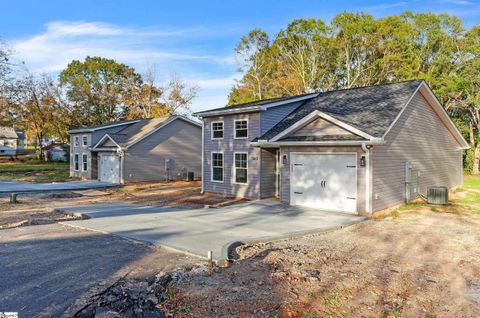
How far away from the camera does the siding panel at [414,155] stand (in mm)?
13164

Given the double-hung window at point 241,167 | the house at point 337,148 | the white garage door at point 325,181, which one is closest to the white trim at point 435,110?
the house at point 337,148

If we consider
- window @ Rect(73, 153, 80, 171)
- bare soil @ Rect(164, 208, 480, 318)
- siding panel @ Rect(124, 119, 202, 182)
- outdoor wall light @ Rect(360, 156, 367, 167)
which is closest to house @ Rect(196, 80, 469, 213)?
outdoor wall light @ Rect(360, 156, 367, 167)

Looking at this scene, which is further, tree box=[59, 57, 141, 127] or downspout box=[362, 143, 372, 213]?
tree box=[59, 57, 141, 127]

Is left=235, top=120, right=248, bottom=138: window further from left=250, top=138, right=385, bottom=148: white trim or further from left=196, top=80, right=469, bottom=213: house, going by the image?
left=250, top=138, right=385, bottom=148: white trim

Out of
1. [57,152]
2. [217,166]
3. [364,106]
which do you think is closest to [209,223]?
[217,166]

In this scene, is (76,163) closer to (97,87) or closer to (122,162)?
(122,162)

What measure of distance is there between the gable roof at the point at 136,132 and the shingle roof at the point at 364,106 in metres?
12.6

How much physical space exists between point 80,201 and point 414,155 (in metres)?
15.6

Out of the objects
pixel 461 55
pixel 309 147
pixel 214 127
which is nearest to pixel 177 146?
pixel 214 127

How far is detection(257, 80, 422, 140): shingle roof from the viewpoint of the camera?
43.9 feet

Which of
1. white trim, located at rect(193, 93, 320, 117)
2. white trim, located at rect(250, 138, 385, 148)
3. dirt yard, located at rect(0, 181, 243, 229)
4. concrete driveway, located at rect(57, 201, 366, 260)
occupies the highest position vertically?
white trim, located at rect(193, 93, 320, 117)

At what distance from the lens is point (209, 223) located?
11273mm

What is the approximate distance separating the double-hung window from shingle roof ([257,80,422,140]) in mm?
1634

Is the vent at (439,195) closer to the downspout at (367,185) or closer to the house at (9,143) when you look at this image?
the downspout at (367,185)
